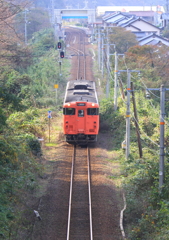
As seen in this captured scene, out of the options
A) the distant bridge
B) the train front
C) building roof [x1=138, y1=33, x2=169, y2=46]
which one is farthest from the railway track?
the distant bridge

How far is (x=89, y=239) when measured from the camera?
10.5 m

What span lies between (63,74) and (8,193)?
29.6m

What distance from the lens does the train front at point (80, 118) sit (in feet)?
61.1

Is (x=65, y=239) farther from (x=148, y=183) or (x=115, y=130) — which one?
(x=115, y=130)

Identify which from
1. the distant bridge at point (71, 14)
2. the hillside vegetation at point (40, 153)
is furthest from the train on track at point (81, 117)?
the distant bridge at point (71, 14)

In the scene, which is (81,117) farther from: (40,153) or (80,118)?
(40,153)

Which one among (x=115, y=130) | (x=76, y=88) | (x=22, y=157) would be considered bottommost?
(x=115, y=130)

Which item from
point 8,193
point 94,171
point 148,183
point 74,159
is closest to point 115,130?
point 74,159

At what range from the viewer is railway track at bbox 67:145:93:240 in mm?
10883

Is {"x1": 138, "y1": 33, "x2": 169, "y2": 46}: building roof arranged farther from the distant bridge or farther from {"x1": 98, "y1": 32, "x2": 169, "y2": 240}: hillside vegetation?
{"x1": 98, "y1": 32, "x2": 169, "y2": 240}: hillside vegetation

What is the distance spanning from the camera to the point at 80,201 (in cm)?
1292

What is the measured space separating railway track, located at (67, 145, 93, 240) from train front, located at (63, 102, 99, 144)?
1.35 meters

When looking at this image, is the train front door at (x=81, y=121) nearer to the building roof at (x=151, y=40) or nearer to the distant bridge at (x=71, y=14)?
the building roof at (x=151, y=40)

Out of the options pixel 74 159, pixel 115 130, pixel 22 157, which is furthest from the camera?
pixel 115 130
